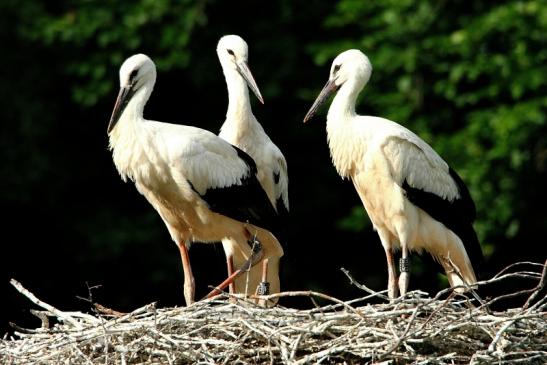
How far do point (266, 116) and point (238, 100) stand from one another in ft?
19.8

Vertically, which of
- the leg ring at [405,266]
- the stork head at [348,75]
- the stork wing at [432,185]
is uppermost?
the stork head at [348,75]

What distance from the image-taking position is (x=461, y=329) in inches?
274

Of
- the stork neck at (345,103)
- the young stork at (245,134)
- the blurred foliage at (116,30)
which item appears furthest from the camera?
the blurred foliage at (116,30)

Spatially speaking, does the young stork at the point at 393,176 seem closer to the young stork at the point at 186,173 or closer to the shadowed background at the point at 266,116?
the young stork at the point at 186,173

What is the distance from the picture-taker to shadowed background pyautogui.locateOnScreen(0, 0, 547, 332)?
41.8 ft

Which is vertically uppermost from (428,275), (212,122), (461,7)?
(461,7)

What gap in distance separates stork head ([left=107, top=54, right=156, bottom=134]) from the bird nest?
70.7 inches

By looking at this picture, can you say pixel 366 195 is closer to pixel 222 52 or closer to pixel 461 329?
pixel 222 52

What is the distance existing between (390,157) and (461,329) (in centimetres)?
198

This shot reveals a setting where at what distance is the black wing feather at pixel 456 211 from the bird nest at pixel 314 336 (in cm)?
183

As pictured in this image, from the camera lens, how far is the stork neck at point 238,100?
9.09 meters

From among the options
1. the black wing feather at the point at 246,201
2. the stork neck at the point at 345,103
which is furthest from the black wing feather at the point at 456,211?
the black wing feather at the point at 246,201

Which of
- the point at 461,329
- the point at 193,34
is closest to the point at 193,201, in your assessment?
the point at 461,329

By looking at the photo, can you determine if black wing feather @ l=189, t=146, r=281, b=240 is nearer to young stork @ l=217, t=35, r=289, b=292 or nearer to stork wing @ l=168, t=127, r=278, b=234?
stork wing @ l=168, t=127, r=278, b=234
